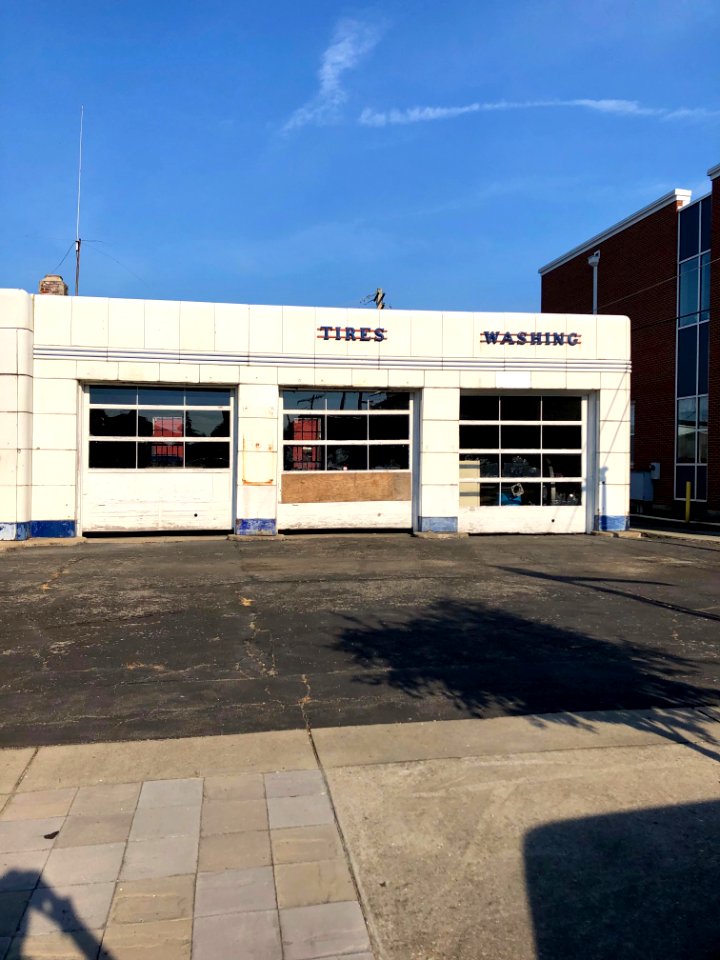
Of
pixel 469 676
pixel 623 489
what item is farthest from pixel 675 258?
pixel 469 676

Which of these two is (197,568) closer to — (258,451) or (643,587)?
(258,451)

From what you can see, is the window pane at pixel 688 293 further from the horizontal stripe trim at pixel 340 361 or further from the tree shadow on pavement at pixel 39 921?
the tree shadow on pavement at pixel 39 921

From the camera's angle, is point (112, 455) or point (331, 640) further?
point (112, 455)

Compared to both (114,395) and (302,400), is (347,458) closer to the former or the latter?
(302,400)

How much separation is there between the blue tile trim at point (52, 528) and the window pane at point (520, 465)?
9.95m

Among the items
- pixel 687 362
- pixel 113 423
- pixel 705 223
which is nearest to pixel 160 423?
pixel 113 423

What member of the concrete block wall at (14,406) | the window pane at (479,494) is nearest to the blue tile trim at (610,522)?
the window pane at (479,494)

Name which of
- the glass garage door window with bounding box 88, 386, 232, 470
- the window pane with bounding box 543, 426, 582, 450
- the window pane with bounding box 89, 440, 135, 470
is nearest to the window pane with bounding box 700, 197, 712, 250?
the window pane with bounding box 543, 426, 582, 450

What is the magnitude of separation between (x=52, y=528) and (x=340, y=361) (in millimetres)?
7217

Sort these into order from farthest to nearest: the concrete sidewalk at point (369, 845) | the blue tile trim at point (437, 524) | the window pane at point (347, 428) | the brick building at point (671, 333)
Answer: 1. the brick building at point (671, 333)
2. the blue tile trim at point (437, 524)
3. the window pane at point (347, 428)
4. the concrete sidewalk at point (369, 845)

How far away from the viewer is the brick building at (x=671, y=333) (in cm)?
2467

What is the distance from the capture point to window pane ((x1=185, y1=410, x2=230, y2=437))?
15.5m

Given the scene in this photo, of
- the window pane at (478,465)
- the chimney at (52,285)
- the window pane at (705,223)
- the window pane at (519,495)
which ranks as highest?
the window pane at (705,223)

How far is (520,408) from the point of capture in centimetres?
1700
